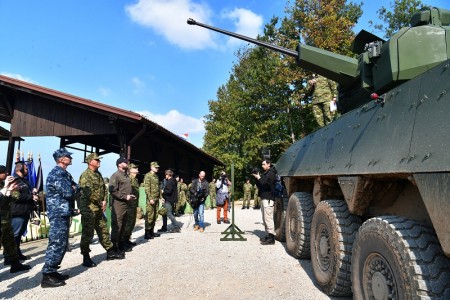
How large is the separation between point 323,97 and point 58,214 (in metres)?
5.11

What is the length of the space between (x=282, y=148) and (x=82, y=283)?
2655 cm

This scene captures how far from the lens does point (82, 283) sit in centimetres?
473

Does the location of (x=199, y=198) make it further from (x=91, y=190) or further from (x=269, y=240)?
(x=91, y=190)

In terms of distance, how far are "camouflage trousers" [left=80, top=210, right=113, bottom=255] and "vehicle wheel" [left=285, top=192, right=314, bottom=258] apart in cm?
323

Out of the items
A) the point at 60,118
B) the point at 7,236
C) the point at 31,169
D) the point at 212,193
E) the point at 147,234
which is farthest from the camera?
the point at 212,193

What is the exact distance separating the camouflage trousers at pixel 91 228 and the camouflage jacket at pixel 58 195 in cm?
85

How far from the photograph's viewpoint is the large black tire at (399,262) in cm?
216

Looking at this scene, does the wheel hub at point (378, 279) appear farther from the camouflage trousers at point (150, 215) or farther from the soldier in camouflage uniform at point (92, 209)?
the camouflage trousers at point (150, 215)

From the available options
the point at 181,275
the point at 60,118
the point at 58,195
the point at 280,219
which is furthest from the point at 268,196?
the point at 60,118

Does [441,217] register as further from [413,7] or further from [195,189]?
[413,7]

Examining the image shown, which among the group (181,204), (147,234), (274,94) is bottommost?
(147,234)

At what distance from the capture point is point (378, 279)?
2.62 meters

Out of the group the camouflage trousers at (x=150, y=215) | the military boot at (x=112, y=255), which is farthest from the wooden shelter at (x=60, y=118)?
the military boot at (x=112, y=255)

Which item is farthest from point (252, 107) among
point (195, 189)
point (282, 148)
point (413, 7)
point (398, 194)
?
point (398, 194)
